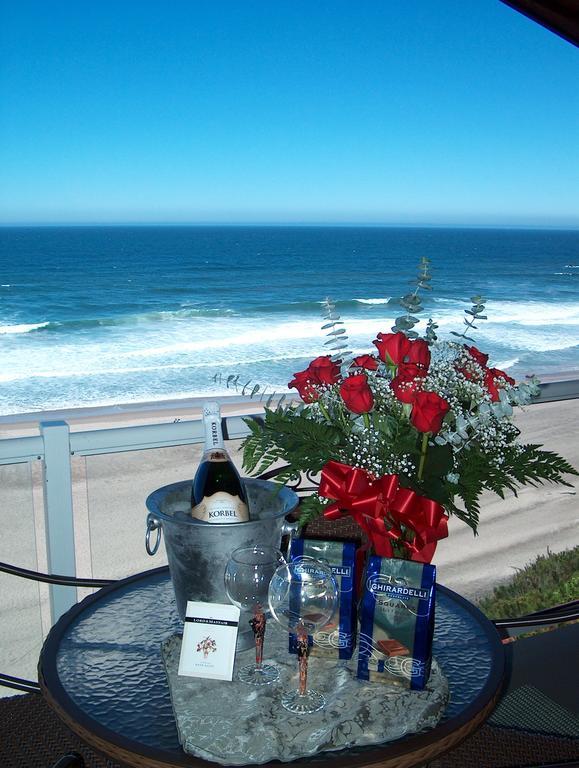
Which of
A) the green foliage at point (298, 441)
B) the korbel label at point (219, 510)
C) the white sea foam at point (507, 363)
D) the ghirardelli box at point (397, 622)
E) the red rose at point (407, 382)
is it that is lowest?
the white sea foam at point (507, 363)

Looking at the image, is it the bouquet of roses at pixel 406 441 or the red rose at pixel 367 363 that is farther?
the red rose at pixel 367 363

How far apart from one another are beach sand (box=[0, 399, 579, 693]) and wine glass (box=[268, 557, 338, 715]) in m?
0.92

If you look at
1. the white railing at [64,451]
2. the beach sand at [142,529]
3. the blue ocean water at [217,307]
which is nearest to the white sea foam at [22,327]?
the blue ocean water at [217,307]

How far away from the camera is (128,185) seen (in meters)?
36.6

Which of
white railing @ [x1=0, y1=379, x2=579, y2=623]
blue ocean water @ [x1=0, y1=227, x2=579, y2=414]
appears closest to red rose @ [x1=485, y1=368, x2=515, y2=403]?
white railing @ [x1=0, y1=379, x2=579, y2=623]

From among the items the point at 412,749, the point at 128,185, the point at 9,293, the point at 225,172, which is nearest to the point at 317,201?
the point at 225,172

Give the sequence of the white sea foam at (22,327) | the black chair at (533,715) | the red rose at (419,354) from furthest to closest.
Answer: the white sea foam at (22,327), the black chair at (533,715), the red rose at (419,354)

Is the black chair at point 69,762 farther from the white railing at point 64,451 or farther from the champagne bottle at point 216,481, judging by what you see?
the white railing at point 64,451

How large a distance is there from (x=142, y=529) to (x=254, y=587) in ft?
5.79

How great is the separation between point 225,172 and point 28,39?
32.4ft

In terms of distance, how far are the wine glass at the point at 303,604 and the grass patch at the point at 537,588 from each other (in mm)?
2072

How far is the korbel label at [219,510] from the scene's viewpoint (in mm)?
1139

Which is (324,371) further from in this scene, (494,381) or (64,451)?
(64,451)

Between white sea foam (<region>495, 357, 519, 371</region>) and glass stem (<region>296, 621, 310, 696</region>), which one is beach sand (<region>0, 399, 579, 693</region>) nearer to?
glass stem (<region>296, 621, 310, 696</region>)
